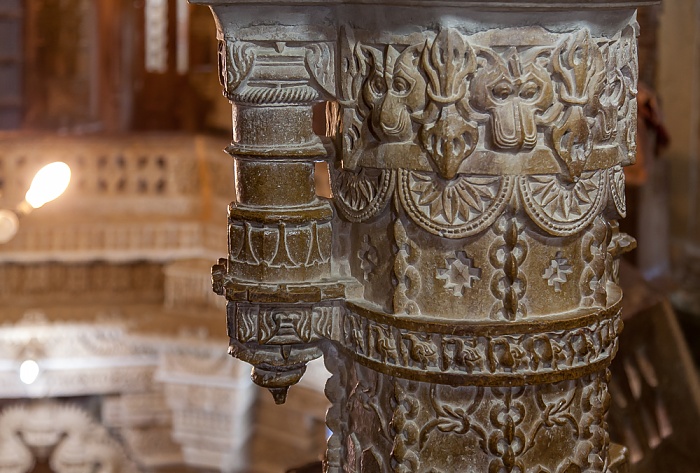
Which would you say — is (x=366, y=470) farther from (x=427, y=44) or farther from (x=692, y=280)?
(x=692, y=280)

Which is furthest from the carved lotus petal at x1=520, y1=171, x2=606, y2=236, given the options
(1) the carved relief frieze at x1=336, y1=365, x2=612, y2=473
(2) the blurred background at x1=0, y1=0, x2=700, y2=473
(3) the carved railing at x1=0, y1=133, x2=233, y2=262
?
(3) the carved railing at x1=0, y1=133, x2=233, y2=262

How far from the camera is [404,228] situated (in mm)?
1607

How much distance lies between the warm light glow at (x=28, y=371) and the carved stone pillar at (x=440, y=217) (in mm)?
3876

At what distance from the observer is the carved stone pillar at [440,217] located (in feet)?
5.06

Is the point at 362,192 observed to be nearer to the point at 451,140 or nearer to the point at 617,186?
the point at 451,140

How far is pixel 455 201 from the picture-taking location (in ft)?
5.15

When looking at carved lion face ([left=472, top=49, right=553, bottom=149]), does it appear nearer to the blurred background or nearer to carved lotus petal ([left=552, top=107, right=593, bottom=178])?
carved lotus petal ([left=552, top=107, right=593, bottom=178])

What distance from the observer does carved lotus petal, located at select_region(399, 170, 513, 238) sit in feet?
5.13

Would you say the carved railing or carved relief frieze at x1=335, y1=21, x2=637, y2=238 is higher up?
carved relief frieze at x1=335, y1=21, x2=637, y2=238

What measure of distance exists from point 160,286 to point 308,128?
14.5 ft

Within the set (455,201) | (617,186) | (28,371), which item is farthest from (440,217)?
(28,371)

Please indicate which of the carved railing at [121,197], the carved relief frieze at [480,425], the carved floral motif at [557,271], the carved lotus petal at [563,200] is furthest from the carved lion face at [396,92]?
the carved railing at [121,197]

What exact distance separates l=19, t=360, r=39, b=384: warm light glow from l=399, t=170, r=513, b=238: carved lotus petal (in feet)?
13.7

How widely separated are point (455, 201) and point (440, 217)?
0.03 m
